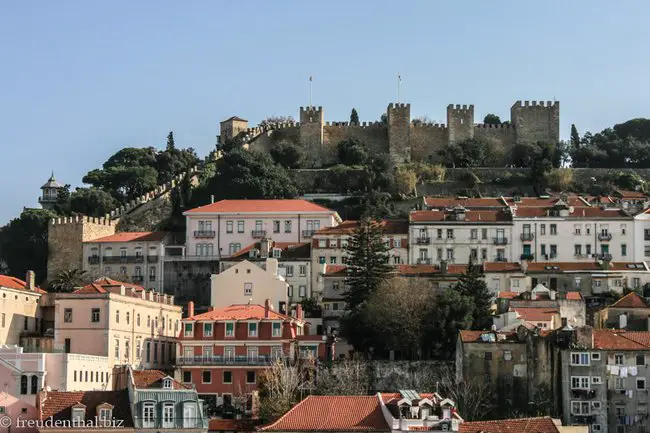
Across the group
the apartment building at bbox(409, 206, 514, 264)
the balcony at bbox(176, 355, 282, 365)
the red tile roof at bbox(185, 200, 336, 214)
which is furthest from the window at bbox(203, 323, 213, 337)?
the red tile roof at bbox(185, 200, 336, 214)

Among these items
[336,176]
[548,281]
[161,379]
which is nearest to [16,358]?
[161,379]

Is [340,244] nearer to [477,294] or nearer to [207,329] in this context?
[477,294]

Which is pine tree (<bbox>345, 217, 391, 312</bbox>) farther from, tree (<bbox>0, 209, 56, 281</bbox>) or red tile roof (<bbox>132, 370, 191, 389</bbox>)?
tree (<bbox>0, 209, 56, 281</bbox>)

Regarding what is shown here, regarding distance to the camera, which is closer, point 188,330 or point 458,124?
point 188,330

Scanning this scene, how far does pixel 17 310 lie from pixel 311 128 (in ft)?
156

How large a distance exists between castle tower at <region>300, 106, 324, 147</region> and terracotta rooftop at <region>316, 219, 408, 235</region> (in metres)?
27.2

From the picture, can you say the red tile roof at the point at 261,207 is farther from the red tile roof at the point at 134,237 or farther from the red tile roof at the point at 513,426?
the red tile roof at the point at 513,426

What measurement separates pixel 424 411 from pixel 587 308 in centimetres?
2996

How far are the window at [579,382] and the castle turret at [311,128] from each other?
58.9 m

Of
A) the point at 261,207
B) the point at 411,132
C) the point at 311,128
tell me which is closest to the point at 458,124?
the point at 411,132

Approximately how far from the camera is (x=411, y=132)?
13075 centimetres

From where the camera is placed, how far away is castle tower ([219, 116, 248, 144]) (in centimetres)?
14012

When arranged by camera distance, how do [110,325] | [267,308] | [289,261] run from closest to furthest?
Result: [110,325], [267,308], [289,261]

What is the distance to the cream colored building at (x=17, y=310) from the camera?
283 ft
